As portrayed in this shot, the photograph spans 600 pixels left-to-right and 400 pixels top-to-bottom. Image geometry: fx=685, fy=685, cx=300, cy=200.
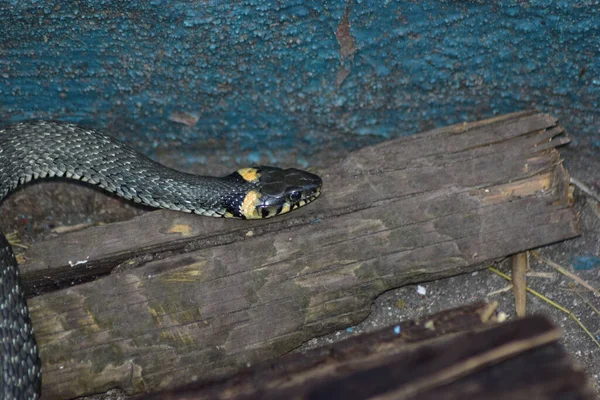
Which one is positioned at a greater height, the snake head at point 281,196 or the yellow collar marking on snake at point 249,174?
the yellow collar marking on snake at point 249,174

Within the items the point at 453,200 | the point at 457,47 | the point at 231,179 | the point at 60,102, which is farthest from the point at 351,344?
the point at 60,102

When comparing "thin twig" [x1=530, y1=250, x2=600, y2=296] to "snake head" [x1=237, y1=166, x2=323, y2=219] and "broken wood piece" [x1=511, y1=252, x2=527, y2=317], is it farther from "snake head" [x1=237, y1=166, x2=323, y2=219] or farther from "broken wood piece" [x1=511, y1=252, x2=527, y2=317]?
"snake head" [x1=237, y1=166, x2=323, y2=219]

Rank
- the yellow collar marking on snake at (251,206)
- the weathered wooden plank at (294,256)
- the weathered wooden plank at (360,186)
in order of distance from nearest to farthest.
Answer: the weathered wooden plank at (294,256) < the weathered wooden plank at (360,186) < the yellow collar marking on snake at (251,206)

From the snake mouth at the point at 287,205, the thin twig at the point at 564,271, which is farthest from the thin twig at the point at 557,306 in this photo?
the snake mouth at the point at 287,205

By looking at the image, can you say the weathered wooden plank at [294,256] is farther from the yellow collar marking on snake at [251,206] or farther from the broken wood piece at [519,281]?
the broken wood piece at [519,281]

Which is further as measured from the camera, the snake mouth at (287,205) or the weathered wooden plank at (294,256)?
the snake mouth at (287,205)

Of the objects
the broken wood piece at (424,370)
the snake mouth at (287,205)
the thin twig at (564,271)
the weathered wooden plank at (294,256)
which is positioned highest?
the snake mouth at (287,205)

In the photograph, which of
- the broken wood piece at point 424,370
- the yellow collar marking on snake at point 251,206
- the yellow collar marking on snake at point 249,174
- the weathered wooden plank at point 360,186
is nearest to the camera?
the broken wood piece at point 424,370

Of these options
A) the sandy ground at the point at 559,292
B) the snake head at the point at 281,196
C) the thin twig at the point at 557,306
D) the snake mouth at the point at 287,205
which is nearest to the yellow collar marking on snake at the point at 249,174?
the snake head at the point at 281,196
